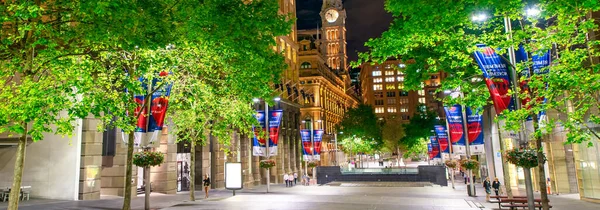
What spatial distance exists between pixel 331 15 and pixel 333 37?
10.3 metres

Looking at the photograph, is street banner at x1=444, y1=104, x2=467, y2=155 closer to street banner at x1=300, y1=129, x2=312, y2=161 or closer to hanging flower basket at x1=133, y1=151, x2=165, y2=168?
street banner at x1=300, y1=129, x2=312, y2=161

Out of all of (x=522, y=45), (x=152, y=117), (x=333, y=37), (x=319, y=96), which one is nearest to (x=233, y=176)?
(x=152, y=117)

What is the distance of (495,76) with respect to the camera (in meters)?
16.1

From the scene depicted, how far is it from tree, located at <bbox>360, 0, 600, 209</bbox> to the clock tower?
155 metres

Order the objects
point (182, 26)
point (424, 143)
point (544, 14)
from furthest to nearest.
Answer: point (424, 143), point (182, 26), point (544, 14)

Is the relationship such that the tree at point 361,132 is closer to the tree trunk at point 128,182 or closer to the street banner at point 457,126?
the street banner at point 457,126

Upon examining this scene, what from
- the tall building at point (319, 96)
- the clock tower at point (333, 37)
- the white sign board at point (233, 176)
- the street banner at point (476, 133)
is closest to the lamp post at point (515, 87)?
the street banner at point (476, 133)

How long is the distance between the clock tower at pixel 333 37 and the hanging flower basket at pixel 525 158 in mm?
156286

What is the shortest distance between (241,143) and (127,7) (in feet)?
116

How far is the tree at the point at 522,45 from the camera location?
13844 millimetres

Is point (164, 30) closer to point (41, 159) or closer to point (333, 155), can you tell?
point (41, 159)

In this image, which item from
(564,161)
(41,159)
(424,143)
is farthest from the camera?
(424,143)

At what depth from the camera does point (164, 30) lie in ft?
52.0

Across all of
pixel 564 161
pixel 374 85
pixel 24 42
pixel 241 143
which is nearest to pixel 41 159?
pixel 24 42
